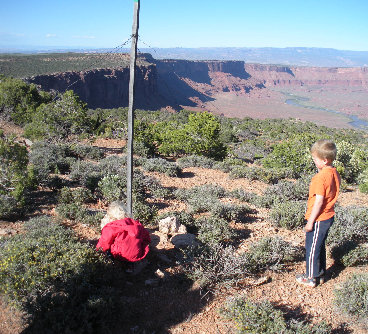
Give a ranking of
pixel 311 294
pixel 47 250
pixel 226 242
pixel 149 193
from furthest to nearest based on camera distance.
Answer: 1. pixel 149 193
2. pixel 226 242
3. pixel 311 294
4. pixel 47 250

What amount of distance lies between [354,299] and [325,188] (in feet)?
4.33

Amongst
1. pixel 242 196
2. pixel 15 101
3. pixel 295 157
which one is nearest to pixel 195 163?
pixel 242 196

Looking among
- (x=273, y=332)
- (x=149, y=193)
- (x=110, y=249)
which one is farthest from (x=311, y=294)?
(x=149, y=193)

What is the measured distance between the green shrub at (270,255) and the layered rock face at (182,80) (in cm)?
360

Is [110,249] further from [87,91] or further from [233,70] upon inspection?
[233,70]

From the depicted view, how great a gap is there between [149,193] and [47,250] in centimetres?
379

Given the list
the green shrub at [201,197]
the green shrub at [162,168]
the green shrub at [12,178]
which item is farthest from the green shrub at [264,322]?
the green shrub at [162,168]

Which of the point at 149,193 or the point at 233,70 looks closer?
the point at 149,193

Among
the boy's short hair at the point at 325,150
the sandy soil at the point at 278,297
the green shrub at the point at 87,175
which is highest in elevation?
the boy's short hair at the point at 325,150

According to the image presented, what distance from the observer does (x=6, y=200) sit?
5.14 meters

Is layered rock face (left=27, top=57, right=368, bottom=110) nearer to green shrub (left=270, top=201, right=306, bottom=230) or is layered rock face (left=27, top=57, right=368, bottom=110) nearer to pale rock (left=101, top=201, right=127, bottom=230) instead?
pale rock (left=101, top=201, right=127, bottom=230)

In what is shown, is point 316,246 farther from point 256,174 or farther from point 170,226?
point 256,174

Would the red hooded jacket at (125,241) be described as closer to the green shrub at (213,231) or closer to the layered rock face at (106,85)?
the green shrub at (213,231)

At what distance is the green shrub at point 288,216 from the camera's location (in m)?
5.56
